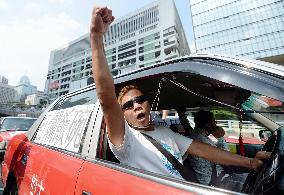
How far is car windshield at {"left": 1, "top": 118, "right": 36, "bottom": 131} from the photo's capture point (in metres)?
8.64

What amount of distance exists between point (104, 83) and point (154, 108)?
158 centimetres

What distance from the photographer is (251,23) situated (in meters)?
65.6

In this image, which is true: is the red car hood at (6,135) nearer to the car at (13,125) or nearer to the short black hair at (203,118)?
the car at (13,125)

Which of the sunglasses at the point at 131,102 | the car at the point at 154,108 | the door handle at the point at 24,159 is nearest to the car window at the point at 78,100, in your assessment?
the car at the point at 154,108

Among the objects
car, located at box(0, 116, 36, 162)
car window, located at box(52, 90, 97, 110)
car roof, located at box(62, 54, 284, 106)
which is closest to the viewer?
car roof, located at box(62, 54, 284, 106)

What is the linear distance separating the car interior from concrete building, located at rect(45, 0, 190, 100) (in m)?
72.2

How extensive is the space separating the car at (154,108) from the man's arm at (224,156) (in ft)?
0.33

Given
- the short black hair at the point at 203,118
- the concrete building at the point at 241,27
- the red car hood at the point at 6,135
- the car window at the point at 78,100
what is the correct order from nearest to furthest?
the car window at the point at 78,100, the short black hair at the point at 203,118, the red car hood at the point at 6,135, the concrete building at the point at 241,27

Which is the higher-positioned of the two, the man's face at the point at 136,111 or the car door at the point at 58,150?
the man's face at the point at 136,111

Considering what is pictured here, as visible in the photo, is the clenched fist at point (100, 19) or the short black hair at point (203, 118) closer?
the clenched fist at point (100, 19)

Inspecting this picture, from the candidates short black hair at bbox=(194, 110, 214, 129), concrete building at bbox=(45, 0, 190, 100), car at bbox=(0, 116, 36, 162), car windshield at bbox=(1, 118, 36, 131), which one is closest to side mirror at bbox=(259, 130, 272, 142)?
short black hair at bbox=(194, 110, 214, 129)

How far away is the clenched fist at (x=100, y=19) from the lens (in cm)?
174

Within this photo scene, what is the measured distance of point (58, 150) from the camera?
2.38m

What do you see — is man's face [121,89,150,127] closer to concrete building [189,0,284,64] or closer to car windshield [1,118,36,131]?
car windshield [1,118,36,131]
